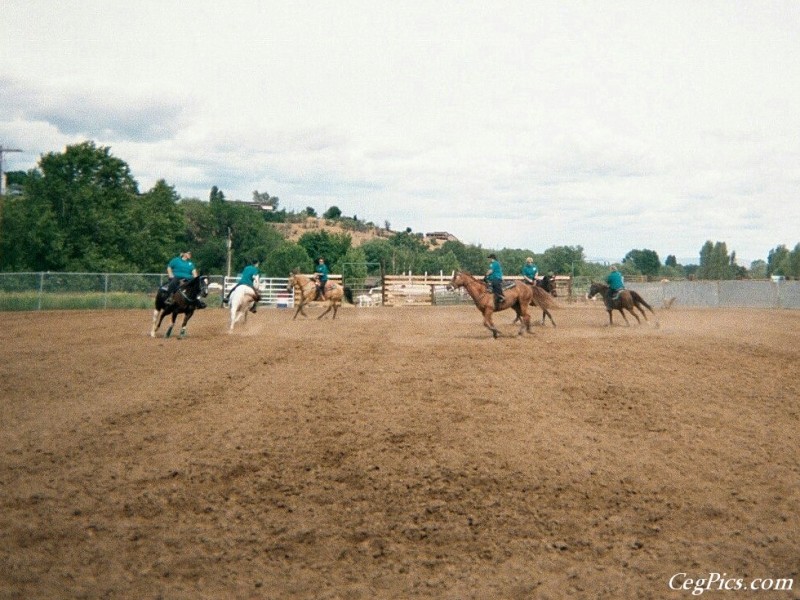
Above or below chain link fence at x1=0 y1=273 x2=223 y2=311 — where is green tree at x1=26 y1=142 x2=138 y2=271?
above

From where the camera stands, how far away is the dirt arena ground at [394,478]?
7016 mm

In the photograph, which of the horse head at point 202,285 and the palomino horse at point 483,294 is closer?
the horse head at point 202,285

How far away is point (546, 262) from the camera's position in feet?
396

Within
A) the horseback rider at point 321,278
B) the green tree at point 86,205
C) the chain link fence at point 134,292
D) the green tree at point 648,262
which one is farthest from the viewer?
the green tree at point 648,262

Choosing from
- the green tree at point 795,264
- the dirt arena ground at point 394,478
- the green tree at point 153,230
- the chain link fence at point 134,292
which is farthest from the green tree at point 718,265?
the dirt arena ground at point 394,478

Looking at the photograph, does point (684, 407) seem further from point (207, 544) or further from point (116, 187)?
point (116, 187)

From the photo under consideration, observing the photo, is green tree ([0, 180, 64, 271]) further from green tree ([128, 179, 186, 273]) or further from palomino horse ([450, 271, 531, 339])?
palomino horse ([450, 271, 531, 339])

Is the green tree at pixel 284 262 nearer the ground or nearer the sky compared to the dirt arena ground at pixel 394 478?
nearer the sky

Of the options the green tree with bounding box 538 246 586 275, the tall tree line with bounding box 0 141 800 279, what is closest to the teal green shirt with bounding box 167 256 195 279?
the tall tree line with bounding box 0 141 800 279

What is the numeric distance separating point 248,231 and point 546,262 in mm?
46213

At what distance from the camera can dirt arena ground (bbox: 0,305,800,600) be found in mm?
7016

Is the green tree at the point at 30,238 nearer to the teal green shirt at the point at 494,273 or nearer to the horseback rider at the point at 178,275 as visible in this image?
the horseback rider at the point at 178,275

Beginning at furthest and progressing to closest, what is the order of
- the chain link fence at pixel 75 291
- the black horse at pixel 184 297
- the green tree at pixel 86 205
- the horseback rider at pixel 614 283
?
the green tree at pixel 86 205 < the chain link fence at pixel 75 291 < the horseback rider at pixel 614 283 < the black horse at pixel 184 297

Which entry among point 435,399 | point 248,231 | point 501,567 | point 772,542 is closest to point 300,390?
point 435,399
